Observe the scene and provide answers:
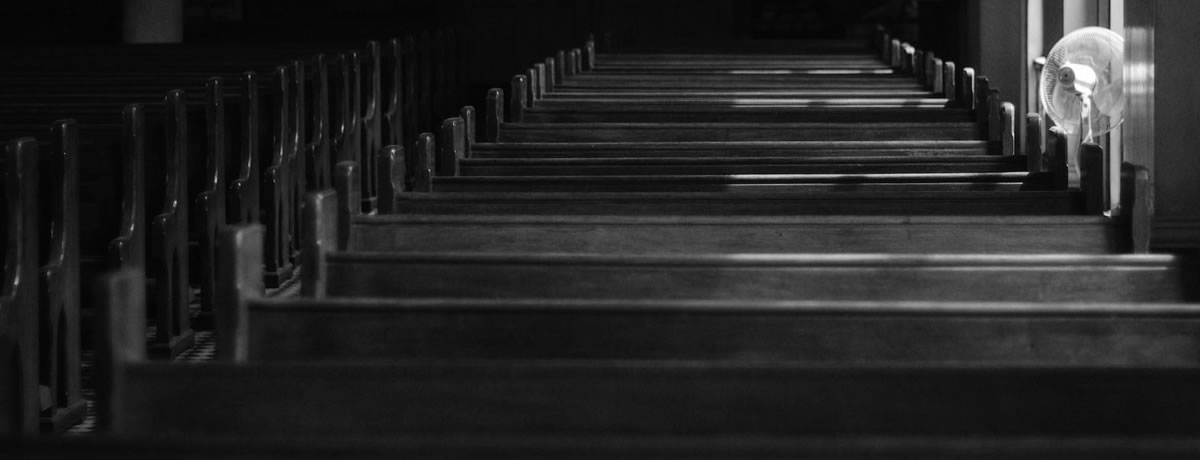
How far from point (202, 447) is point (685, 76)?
244 inches

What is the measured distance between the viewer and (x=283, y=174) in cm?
629

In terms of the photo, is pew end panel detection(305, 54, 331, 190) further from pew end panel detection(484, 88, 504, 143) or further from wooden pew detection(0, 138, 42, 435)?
wooden pew detection(0, 138, 42, 435)

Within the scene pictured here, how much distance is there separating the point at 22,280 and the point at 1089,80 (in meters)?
4.20

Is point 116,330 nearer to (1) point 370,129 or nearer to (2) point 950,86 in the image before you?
(2) point 950,86

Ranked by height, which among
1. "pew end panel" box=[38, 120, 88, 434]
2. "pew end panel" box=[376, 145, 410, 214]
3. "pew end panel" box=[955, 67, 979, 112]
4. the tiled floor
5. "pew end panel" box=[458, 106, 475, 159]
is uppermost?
"pew end panel" box=[955, 67, 979, 112]

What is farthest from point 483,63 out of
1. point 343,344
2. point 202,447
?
point 202,447

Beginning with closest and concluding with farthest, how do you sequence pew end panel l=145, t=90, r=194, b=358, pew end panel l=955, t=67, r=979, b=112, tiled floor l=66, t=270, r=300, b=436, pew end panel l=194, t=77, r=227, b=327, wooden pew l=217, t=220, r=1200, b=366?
1. wooden pew l=217, t=220, r=1200, b=366
2. tiled floor l=66, t=270, r=300, b=436
3. pew end panel l=145, t=90, r=194, b=358
4. pew end panel l=194, t=77, r=227, b=327
5. pew end panel l=955, t=67, r=979, b=112

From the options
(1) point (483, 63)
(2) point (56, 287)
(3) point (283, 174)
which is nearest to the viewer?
(2) point (56, 287)

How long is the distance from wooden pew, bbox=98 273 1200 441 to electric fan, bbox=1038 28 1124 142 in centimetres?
451

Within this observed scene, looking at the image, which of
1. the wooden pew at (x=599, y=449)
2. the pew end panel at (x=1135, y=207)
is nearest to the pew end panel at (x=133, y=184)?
the pew end panel at (x=1135, y=207)

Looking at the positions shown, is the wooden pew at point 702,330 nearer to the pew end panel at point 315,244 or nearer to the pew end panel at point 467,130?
the pew end panel at point 315,244

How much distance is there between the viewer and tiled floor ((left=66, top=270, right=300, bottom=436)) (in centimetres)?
443

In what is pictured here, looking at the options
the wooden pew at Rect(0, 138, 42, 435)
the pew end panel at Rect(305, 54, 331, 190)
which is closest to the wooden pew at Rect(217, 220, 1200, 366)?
the wooden pew at Rect(0, 138, 42, 435)

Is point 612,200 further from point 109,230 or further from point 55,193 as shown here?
point 109,230
